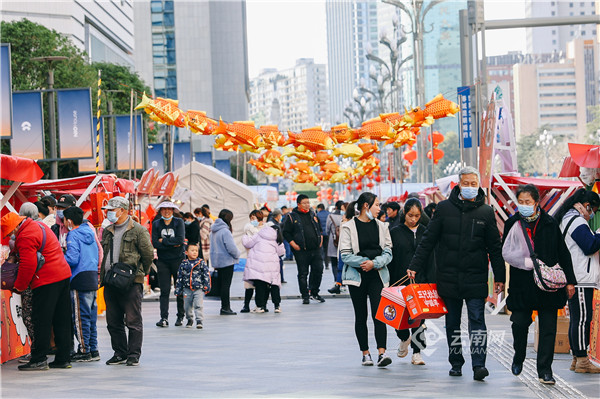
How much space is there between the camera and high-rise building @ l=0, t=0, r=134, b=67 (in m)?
68.8

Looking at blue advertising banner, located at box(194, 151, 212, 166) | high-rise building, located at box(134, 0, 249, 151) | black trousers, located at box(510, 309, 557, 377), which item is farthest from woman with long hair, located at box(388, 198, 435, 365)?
high-rise building, located at box(134, 0, 249, 151)

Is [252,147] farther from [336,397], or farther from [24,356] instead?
[336,397]

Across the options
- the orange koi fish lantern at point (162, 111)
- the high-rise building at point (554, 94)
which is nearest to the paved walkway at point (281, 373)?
the orange koi fish lantern at point (162, 111)

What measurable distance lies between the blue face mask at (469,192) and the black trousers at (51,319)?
177 inches

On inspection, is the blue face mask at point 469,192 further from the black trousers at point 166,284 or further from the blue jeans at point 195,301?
the black trousers at point 166,284

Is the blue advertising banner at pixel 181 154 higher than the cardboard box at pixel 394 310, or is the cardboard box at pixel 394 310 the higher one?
the blue advertising banner at pixel 181 154

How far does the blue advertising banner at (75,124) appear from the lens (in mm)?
27906

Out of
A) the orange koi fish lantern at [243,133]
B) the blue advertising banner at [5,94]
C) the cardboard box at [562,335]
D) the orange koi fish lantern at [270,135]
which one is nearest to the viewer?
the cardboard box at [562,335]

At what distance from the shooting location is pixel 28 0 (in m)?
68.9

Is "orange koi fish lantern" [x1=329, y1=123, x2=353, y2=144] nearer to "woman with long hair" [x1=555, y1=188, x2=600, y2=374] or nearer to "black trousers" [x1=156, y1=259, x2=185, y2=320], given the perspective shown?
"black trousers" [x1=156, y1=259, x2=185, y2=320]

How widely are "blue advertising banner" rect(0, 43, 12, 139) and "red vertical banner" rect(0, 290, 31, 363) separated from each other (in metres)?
11.5

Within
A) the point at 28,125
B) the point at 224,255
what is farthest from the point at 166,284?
the point at 28,125

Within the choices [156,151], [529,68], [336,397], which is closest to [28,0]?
[156,151]

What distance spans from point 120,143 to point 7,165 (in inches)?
820
